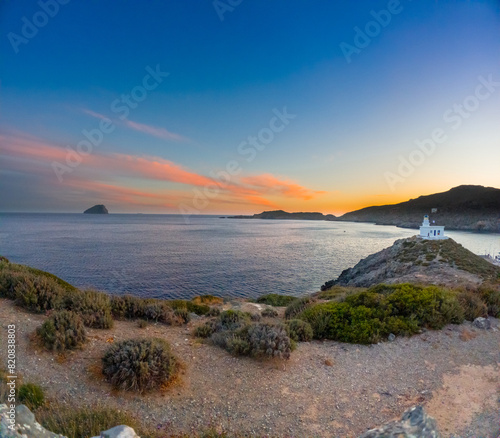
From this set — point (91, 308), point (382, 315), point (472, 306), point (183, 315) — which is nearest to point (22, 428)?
point (91, 308)

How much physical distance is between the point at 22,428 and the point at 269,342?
15.6 feet

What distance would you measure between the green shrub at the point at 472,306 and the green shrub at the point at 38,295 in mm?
13112

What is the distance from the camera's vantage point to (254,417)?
459cm

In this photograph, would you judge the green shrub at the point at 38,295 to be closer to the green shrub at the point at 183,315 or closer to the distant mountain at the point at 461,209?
the green shrub at the point at 183,315

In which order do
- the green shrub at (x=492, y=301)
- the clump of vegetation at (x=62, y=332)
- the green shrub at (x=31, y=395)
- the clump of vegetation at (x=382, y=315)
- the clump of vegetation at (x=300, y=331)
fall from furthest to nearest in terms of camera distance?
1. the green shrub at (x=492, y=301)
2. the clump of vegetation at (x=382, y=315)
3. the clump of vegetation at (x=300, y=331)
4. the clump of vegetation at (x=62, y=332)
5. the green shrub at (x=31, y=395)

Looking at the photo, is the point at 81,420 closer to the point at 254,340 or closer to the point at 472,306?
the point at 254,340

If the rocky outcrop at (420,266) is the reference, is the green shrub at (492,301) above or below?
above

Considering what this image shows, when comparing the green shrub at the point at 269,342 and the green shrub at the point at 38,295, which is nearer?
the green shrub at the point at 269,342

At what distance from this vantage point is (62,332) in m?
5.97

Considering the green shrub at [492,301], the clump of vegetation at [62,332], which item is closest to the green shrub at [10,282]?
the clump of vegetation at [62,332]

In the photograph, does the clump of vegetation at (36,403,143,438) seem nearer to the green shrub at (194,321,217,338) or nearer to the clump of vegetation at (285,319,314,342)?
the green shrub at (194,321,217,338)

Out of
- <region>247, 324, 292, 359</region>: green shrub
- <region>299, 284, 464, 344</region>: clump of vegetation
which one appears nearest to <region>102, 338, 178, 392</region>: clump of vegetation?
<region>247, 324, 292, 359</region>: green shrub

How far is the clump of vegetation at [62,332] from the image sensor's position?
5805 millimetres

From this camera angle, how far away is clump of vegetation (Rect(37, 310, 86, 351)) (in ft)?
19.0
